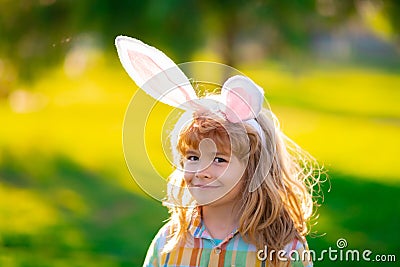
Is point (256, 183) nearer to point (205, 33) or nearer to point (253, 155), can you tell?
point (253, 155)

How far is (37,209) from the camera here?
14.3ft

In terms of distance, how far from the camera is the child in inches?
67.6

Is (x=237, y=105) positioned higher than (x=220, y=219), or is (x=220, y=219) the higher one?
(x=237, y=105)

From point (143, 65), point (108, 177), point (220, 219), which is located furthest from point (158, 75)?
point (108, 177)

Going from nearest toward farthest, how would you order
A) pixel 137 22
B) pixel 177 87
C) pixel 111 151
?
pixel 177 87 < pixel 137 22 < pixel 111 151

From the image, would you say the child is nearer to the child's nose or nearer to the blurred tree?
Result: the child's nose

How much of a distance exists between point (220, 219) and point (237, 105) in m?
Answer: 0.23

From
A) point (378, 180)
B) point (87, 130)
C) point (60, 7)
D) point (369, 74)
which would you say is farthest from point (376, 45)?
point (60, 7)

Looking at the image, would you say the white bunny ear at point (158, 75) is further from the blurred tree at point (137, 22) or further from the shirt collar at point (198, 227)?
the blurred tree at point (137, 22)

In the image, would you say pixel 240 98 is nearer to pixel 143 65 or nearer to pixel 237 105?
pixel 237 105

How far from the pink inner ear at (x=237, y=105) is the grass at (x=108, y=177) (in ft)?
0.53

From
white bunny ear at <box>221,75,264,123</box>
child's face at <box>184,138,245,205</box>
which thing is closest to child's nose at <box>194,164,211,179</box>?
child's face at <box>184,138,245,205</box>

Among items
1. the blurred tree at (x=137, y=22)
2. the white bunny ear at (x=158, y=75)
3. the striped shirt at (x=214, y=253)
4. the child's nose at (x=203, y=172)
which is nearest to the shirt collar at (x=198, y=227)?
the striped shirt at (x=214, y=253)

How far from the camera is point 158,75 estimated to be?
1703mm
